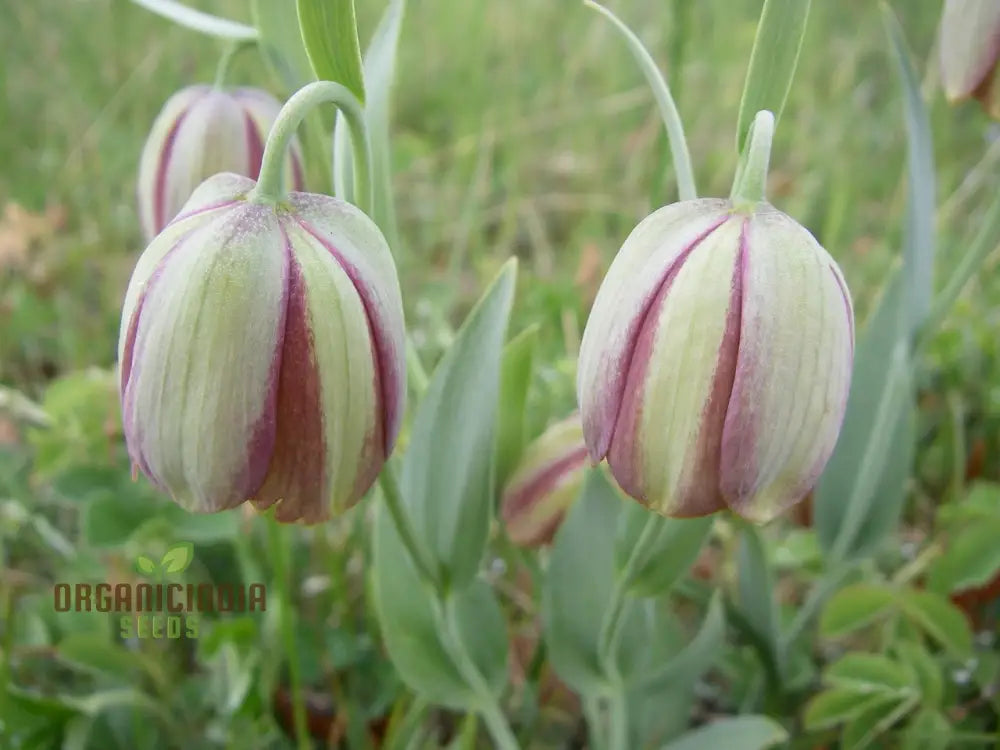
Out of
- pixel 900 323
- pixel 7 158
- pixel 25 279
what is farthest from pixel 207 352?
pixel 7 158

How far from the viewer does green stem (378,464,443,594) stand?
0.64m

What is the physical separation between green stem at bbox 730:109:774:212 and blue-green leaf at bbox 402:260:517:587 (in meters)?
0.22

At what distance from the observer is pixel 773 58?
61 centimetres

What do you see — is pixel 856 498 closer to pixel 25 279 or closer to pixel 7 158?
pixel 25 279

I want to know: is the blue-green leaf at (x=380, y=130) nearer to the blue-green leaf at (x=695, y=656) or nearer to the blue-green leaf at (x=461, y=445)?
the blue-green leaf at (x=461, y=445)

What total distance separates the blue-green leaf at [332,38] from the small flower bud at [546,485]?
32 cm

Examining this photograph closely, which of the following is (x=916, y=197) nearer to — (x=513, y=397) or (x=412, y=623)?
(x=513, y=397)

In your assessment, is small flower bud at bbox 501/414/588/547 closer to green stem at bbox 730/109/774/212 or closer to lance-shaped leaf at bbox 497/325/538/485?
lance-shaped leaf at bbox 497/325/538/485

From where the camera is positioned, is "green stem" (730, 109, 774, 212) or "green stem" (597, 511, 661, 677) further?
"green stem" (597, 511, 661, 677)

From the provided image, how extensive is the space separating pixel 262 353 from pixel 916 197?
0.55m

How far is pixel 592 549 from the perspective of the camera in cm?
79

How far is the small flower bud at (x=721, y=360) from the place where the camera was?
50cm

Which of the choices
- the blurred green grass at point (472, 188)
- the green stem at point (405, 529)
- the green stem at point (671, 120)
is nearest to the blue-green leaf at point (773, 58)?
the green stem at point (671, 120)

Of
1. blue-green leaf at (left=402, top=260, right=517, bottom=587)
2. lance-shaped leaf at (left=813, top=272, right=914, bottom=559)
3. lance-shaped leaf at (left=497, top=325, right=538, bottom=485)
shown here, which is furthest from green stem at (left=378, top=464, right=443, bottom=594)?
lance-shaped leaf at (left=813, top=272, right=914, bottom=559)
